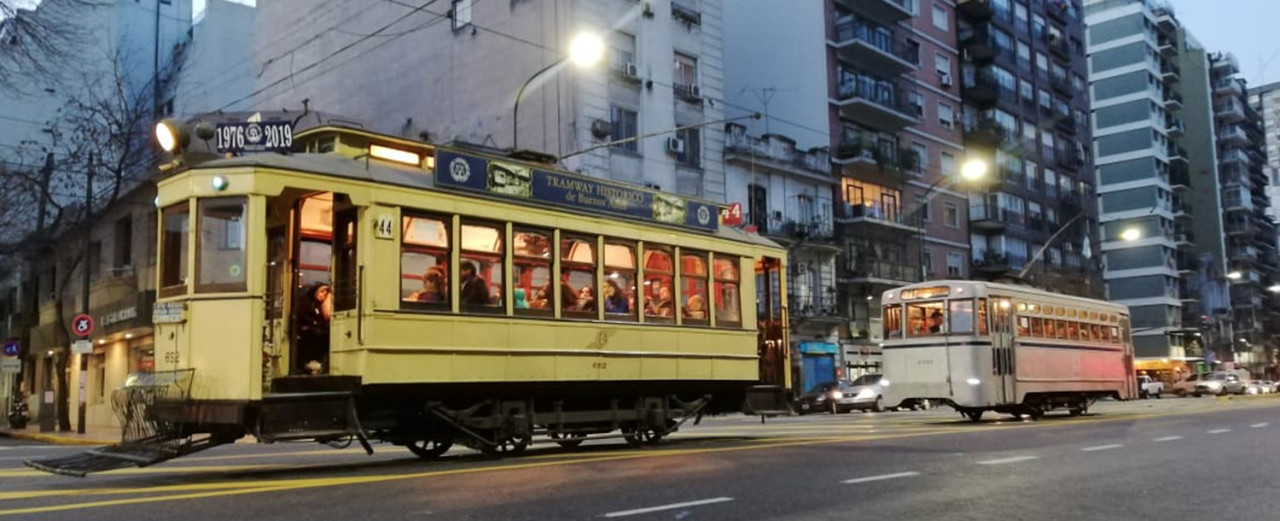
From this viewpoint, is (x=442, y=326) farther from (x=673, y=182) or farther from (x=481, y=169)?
(x=673, y=182)

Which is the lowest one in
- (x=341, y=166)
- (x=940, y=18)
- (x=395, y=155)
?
(x=341, y=166)

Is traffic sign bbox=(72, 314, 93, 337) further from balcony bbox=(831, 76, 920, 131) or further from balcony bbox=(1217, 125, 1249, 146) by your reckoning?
balcony bbox=(1217, 125, 1249, 146)

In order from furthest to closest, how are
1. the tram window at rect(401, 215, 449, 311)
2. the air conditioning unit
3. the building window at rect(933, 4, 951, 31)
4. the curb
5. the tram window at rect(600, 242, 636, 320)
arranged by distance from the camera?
the building window at rect(933, 4, 951, 31), the air conditioning unit, the curb, the tram window at rect(600, 242, 636, 320), the tram window at rect(401, 215, 449, 311)

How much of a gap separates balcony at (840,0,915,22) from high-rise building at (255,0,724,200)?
1093 centimetres

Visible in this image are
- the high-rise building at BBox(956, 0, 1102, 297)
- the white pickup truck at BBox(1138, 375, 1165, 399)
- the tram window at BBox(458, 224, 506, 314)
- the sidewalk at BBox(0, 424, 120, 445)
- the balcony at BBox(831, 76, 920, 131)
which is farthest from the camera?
the high-rise building at BBox(956, 0, 1102, 297)

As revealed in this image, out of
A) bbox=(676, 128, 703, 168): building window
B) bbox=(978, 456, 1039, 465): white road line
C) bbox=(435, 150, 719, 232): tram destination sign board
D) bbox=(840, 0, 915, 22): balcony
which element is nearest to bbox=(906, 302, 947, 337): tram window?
bbox=(435, 150, 719, 232): tram destination sign board

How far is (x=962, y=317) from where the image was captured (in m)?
22.0

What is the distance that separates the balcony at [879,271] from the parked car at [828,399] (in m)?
9.72

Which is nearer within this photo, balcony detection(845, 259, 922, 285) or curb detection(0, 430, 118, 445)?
curb detection(0, 430, 118, 445)

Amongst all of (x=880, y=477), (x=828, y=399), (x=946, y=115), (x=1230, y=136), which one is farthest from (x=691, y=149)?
(x=1230, y=136)

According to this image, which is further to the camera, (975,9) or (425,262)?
(975,9)

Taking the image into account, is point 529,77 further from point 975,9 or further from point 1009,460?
point 975,9

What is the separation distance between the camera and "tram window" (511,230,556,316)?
12688 millimetres

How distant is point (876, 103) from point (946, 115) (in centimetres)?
938
